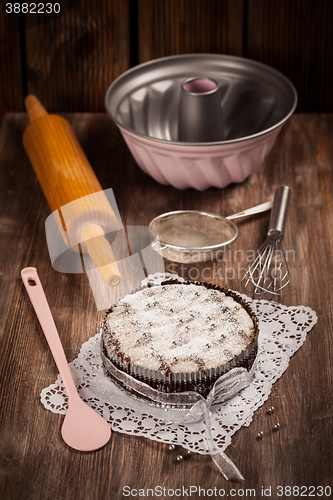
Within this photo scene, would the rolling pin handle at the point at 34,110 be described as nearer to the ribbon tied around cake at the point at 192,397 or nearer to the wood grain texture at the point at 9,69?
the wood grain texture at the point at 9,69

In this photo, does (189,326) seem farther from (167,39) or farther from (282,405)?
(167,39)

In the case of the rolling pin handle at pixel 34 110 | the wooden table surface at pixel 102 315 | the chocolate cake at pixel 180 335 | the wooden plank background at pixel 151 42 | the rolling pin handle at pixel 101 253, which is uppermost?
the wooden plank background at pixel 151 42

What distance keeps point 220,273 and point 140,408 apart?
0.90ft

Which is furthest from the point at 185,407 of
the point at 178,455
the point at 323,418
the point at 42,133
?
the point at 42,133

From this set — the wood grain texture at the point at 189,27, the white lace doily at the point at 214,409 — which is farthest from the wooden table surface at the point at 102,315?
the wood grain texture at the point at 189,27

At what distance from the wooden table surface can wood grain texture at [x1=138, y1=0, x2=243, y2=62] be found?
192 millimetres

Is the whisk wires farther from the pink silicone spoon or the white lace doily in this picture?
the pink silicone spoon

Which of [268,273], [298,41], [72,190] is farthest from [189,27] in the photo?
[268,273]

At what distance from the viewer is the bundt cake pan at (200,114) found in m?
0.90

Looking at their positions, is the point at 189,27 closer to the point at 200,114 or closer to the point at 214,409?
the point at 200,114

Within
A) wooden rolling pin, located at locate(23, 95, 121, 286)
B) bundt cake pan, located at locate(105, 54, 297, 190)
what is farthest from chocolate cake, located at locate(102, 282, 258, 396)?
bundt cake pan, located at locate(105, 54, 297, 190)

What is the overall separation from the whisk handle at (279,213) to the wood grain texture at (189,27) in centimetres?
41

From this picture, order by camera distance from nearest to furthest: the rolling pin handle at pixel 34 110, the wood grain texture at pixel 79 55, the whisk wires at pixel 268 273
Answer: the whisk wires at pixel 268 273 → the rolling pin handle at pixel 34 110 → the wood grain texture at pixel 79 55

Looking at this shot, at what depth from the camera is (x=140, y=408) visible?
64 cm
